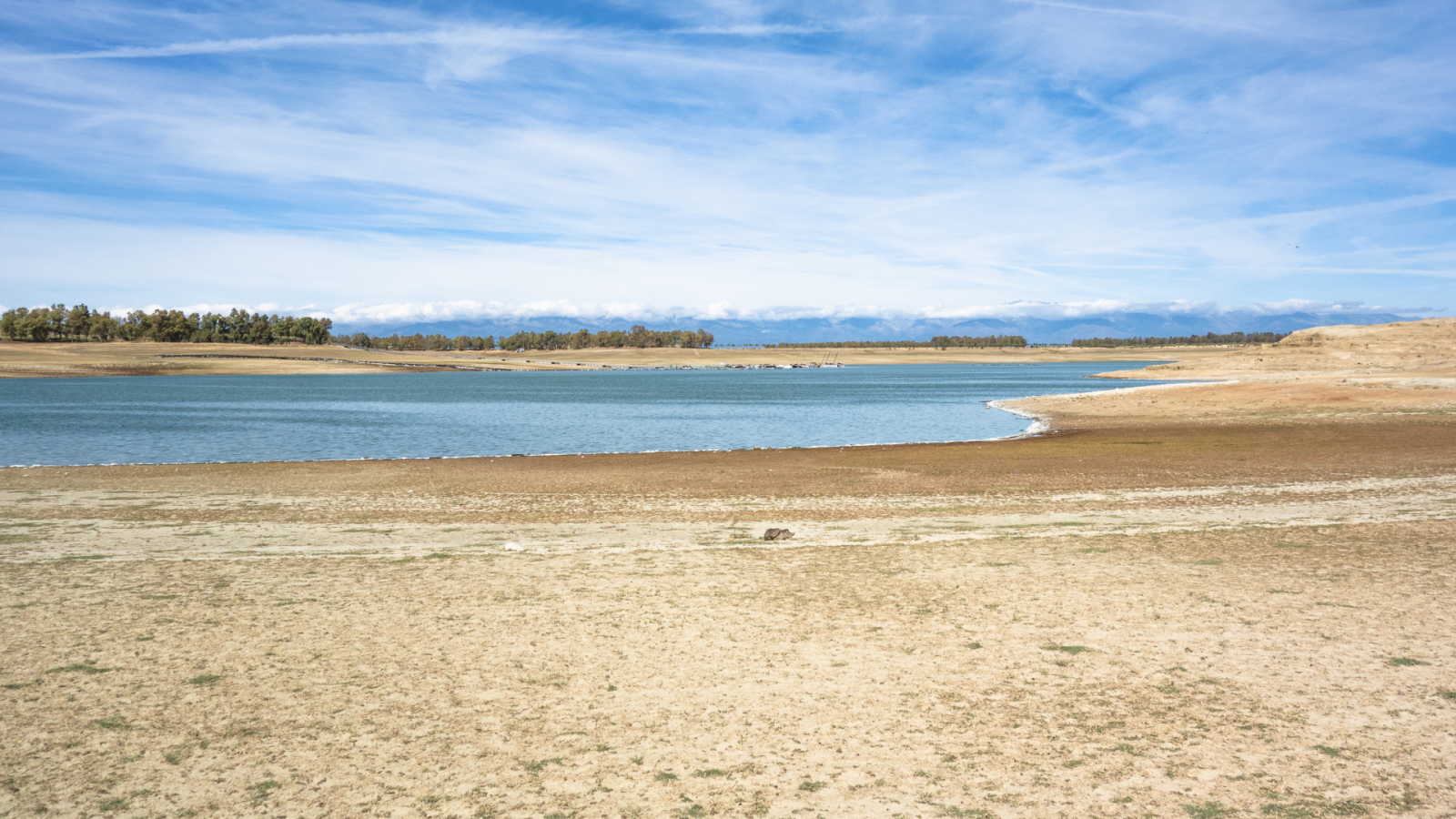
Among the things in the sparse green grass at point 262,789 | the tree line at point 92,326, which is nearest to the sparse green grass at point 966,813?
the sparse green grass at point 262,789

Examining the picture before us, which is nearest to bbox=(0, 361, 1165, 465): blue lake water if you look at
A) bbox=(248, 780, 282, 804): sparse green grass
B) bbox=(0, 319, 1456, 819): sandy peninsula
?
bbox=(0, 319, 1456, 819): sandy peninsula

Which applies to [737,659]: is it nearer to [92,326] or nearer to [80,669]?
[80,669]

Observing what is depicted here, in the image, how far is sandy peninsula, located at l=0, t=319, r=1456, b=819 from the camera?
5949 millimetres

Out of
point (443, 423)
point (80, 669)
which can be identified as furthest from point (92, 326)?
point (80, 669)

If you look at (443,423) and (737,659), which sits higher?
(737,659)

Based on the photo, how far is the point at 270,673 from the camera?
8.09 m

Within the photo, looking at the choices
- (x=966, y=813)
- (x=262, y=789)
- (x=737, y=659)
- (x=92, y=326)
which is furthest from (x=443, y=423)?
(x=92, y=326)

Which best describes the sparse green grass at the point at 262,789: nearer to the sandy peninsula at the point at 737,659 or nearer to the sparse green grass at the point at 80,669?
the sandy peninsula at the point at 737,659

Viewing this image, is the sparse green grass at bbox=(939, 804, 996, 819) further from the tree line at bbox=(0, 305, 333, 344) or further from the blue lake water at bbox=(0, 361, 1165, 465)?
the tree line at bbox=(0, 305, 333, 344)

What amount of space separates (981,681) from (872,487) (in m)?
14.8

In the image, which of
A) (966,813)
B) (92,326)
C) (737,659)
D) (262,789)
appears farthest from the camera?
(92,326)

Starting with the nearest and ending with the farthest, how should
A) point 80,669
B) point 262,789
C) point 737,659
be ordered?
point 262,789
point 80,669
point 737,659

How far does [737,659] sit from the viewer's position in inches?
336

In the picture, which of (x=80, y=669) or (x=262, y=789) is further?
(x=80, y=669)
